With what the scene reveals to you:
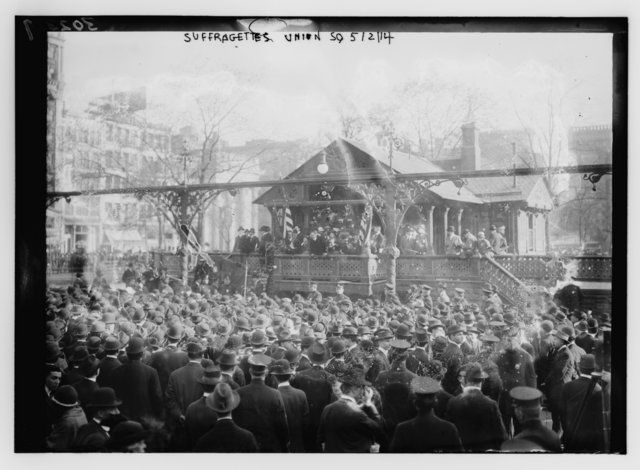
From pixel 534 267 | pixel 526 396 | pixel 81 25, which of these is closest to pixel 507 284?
pixel 534 267

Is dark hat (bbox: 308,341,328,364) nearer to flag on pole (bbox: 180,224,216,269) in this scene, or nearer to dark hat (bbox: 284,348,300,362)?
dark hat (bbox: 284,348,300,362)

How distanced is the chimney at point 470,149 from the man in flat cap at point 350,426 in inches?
82.9

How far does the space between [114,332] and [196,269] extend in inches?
35.3

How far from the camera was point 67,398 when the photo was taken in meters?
5.25

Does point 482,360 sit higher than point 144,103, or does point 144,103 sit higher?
point 144,103

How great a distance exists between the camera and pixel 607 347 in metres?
5.23

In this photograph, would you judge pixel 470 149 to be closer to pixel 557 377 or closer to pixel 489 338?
pixel 489 338

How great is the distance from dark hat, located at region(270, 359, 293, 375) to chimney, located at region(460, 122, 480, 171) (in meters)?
2.28

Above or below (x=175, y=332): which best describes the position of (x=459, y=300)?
above

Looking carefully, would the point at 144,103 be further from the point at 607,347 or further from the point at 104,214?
the point at 607,347

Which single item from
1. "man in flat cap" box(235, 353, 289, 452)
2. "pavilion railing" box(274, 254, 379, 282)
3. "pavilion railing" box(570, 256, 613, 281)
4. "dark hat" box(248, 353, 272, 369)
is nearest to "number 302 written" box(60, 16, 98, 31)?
"pavilion railing" box(274, 254, 379, 282)

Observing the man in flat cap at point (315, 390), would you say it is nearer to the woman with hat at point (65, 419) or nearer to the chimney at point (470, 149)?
the woman with hat at point (65, 419)

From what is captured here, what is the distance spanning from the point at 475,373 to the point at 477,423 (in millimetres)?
404

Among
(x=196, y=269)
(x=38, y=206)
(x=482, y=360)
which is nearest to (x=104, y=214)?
(x=38, y=206)
